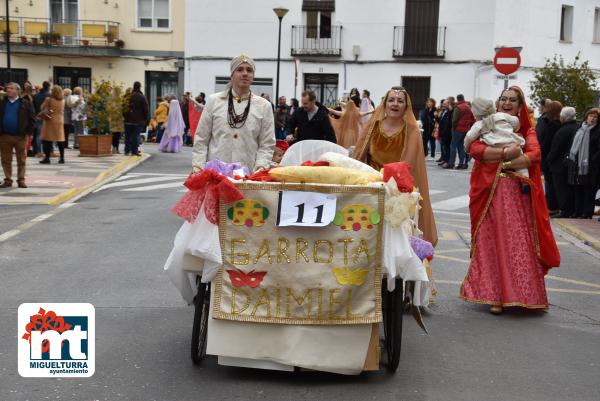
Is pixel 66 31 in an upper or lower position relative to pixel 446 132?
upper

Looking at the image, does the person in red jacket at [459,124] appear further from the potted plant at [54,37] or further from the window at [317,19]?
the potted plant at [54,37]

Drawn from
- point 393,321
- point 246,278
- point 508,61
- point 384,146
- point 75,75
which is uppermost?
point 508,61

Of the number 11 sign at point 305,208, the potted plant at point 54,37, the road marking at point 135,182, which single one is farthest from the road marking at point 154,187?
the potted plant at point 54,37

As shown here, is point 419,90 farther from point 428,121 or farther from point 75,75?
point 75,75

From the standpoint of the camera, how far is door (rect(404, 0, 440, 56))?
39.7 m

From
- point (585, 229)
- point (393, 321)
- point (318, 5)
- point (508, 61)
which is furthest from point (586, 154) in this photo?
point (318, 5)

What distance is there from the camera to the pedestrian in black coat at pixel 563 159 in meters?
14.9

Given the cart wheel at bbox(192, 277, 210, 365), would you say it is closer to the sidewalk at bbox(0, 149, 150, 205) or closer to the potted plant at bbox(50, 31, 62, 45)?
the sidewalk at bbox(0, 149, 150, 205)

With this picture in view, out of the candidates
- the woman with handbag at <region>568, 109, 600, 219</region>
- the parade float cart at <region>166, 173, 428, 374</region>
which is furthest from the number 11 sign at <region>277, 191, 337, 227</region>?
the woman with handbag at <region>568, 109, 600, 219</region>

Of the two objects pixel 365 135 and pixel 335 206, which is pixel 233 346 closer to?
pixel 335 206

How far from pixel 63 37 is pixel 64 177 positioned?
25.5 metres

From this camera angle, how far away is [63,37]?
139 ft

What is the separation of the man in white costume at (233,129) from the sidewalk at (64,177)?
738 centimetres

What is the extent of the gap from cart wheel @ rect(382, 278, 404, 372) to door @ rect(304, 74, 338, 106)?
35.1 m
